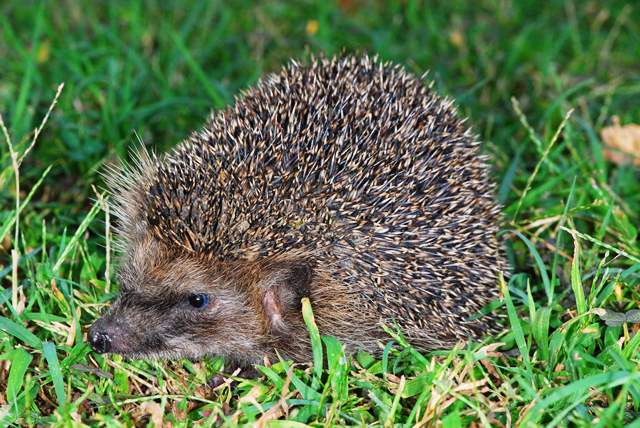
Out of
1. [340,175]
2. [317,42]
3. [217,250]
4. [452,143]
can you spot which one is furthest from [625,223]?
[317,42]

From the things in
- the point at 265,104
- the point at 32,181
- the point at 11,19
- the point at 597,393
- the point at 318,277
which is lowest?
the point at 597,393

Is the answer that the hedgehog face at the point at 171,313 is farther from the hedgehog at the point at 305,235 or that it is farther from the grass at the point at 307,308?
the grass at the point at 307,308

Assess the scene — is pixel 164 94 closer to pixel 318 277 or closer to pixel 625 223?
pixel 318 277

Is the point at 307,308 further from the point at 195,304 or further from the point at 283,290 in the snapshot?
the point at 195,304

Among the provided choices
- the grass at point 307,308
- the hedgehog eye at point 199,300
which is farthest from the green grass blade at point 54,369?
the hedgehog eye at point 199,300

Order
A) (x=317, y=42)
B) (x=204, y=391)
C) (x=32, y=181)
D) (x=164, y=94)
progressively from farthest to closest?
(x=317, y=42) → (x=164, y=94) → (x=32, y=181) → (x=204, y=391)

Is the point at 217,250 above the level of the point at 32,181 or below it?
below

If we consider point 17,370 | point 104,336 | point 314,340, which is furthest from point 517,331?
point 17,370
